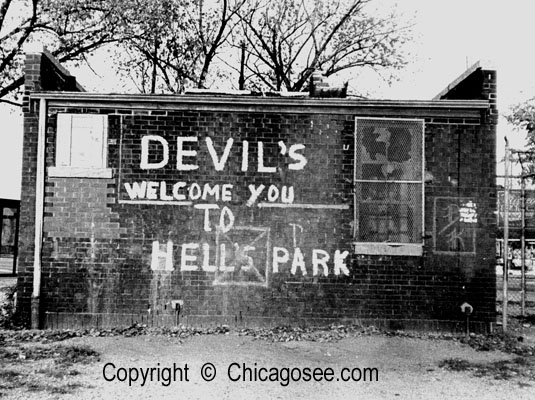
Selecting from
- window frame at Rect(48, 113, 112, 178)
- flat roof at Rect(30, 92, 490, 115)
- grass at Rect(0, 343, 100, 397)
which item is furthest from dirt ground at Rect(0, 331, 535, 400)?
flat roof at Rect(30, 92, 490, 115)

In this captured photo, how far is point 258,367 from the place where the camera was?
7.08 meters

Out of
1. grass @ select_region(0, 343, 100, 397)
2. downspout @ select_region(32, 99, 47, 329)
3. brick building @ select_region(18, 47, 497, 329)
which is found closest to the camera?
grass @ select_region(0, 343, 100, 397)

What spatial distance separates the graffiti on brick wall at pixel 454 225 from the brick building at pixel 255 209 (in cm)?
2

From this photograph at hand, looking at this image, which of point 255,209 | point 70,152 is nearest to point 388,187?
point 255,209

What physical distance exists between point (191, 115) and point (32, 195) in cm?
285

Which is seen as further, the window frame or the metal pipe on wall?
the window frame

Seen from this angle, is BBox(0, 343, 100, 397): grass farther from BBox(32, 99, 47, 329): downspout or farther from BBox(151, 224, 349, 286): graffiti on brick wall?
BBox(151, 224, 349, 286): graffiti on brick wall

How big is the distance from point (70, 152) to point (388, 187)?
5.19 meters

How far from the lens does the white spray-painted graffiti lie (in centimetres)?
916

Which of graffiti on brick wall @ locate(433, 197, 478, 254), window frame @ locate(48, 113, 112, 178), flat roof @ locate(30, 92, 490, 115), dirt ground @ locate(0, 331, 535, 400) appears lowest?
dirt ground @ locate(0, 331, 535, 400)

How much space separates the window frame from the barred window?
4.09 metres

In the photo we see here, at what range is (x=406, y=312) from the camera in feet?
29.9

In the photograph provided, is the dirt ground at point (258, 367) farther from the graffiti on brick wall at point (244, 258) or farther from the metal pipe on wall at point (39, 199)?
the metal pipe on wall at point (39, 199)

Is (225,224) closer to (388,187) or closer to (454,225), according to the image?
(388,187)
